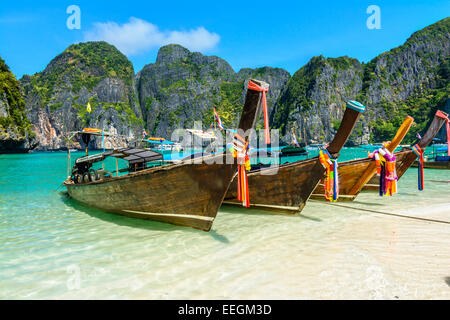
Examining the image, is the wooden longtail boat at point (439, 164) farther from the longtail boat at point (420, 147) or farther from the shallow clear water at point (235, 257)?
the shallow clear water at point (235, 257)

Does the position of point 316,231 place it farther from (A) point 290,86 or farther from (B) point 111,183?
(A) point 290,86

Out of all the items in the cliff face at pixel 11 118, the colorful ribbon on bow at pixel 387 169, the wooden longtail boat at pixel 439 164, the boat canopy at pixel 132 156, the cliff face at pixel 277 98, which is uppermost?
the cliff face at pixel 277 98

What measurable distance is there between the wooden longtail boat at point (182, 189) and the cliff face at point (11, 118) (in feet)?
259

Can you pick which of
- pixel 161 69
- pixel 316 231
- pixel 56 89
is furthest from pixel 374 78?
pixel 56 89

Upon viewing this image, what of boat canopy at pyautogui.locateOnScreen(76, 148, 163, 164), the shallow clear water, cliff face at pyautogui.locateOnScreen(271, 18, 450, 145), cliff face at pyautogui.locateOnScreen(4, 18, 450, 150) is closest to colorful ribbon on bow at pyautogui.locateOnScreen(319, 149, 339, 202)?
the shallow clear water

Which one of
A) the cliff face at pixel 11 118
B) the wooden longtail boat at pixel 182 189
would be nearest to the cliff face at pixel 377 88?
the cliff face at pixel 11 118

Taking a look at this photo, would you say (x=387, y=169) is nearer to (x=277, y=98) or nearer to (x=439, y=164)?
(x=439, y=164)

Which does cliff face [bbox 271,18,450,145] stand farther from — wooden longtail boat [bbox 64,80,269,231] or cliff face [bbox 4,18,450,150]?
wooden longtail boat [bbox 64,80,269,231]

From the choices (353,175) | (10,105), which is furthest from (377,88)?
(10,105)

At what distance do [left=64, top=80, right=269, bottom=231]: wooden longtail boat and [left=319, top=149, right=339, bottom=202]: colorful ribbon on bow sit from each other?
2560mm

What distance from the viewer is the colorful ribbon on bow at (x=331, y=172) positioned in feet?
20.4

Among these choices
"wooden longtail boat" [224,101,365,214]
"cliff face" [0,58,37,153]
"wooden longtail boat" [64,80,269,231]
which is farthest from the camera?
"cliff face" [0,58,37,153]

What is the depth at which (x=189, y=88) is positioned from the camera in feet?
519

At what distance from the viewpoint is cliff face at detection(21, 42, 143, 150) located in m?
124
